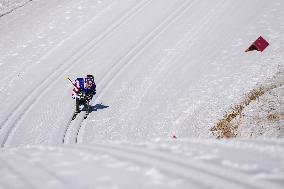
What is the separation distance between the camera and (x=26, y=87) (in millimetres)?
14359

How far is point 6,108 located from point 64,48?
4.52 metres

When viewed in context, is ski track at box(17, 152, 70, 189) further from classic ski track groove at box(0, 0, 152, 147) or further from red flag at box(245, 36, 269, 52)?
red flag at box(245, 36, 269, 52)

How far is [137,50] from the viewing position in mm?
15484

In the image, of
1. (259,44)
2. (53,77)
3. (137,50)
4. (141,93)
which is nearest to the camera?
(141,93)

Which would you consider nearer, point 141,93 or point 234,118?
point 234,118

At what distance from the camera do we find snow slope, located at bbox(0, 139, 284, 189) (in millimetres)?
3537

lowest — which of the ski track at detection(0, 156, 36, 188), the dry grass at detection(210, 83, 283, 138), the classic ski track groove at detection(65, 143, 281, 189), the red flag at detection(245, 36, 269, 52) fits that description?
the ski track at detection(0, 156, 36, 188)

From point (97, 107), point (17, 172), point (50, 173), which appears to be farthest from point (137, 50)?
point (50, 173)

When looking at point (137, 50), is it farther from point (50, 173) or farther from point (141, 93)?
point (50, 173)

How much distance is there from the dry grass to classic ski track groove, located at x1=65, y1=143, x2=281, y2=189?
4.35 m

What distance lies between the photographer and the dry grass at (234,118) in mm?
8938

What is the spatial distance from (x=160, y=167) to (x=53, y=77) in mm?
11296

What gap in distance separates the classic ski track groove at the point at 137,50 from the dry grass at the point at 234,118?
145 inches

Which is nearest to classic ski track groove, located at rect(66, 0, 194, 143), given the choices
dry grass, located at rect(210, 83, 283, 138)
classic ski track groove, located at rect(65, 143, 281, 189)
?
dry grass, located at rect(210, 83, 283, 138)
